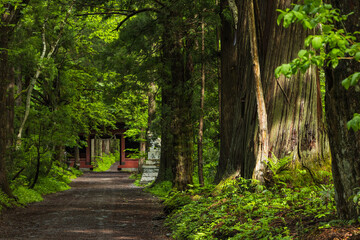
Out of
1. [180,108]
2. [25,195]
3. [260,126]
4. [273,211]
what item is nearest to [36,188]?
[25,195]

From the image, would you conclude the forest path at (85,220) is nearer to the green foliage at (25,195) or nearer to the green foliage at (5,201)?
the green foliage at (5,201)

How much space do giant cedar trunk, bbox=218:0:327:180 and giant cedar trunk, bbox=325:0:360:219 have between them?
131 inches

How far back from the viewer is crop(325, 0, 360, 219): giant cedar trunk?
470 centimetres

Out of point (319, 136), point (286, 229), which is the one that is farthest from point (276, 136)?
point (286, 229)

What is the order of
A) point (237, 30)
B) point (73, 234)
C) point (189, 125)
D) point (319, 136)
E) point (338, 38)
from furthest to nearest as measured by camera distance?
point (189, 125)
point (237, 30)
point (73, 234)
point (319, 136)
point (338, 38)

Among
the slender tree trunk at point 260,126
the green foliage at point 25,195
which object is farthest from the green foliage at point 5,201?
the slender tree trunk at point 260,126

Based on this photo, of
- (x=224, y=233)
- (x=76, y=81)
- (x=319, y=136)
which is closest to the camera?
(x=224, y=233)

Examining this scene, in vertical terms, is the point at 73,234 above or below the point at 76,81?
below

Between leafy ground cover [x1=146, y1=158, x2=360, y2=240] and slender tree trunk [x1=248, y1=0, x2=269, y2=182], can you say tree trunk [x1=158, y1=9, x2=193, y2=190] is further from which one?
slender tree trunk [x1=248, y1=0, x2=269, y2=182]

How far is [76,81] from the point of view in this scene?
30.0m

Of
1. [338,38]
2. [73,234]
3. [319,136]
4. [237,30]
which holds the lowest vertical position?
[73,234]

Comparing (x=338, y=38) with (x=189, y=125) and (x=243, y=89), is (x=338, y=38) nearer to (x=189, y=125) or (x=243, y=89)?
(x=243, y=89)

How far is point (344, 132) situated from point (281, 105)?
386cm

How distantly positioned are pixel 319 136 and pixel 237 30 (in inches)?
138
